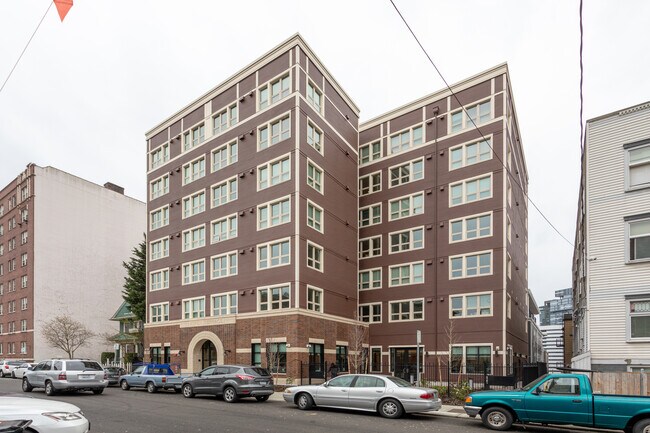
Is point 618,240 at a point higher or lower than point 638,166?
lower

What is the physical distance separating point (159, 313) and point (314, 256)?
16.7 meters

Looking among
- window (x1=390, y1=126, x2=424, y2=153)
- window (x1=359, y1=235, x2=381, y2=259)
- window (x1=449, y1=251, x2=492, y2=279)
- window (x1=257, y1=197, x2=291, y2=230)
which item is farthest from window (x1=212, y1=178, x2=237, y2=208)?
window (x1=449, y1=251, x2=492, y2=279)

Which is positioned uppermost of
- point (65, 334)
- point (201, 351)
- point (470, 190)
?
point (470, 190)

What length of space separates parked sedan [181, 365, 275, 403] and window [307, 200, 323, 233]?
14.1 metres

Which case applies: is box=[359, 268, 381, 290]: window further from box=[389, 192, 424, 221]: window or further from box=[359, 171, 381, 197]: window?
box=[359, 171, 381, 197]: window

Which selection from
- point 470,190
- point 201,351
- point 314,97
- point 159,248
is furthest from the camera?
point 159,248

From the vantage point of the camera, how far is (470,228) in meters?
35.8

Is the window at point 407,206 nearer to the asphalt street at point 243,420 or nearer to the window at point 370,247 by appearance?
the window at point 370,247

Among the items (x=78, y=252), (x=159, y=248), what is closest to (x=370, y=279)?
(x=159, y=248)

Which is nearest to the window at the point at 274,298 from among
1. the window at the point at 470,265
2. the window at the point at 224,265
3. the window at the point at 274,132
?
the window at the point at 224,265

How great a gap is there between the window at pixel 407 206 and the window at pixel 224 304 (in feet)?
46.8

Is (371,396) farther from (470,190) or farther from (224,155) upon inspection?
(224,155)

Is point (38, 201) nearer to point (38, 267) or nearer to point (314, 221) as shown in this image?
point (38, 267)

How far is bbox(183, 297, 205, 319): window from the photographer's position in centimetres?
3734
